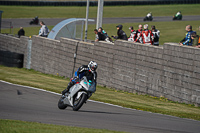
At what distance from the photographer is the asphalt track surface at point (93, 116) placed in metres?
8.63

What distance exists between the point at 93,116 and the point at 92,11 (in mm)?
40813

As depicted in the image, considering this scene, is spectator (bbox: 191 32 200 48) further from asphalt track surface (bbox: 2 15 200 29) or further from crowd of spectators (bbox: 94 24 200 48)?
asphalt track surface (bbox: 2 15 200 29)

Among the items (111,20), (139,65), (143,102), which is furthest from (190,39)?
(111,20)

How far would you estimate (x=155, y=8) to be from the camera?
4966cm

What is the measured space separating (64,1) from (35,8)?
4296mm

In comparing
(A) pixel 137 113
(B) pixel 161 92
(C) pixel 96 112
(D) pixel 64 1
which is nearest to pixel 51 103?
(C) pixel 96 112

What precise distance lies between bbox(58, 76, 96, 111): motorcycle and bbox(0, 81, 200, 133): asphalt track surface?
0.64 feet

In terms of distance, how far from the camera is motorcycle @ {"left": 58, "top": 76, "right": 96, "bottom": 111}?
33.1 feet

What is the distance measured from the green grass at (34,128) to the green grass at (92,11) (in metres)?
38.5

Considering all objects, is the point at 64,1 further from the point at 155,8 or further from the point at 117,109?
the point at 117,109

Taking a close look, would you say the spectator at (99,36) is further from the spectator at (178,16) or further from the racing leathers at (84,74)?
the spectator at (178,16)

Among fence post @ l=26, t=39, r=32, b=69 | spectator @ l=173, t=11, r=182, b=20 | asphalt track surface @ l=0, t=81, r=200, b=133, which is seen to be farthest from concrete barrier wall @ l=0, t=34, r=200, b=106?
spectator @ l=173, t=11, r=182, b=20

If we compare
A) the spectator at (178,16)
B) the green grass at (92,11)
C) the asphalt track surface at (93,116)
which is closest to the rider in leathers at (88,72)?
the asphalt track surface at (93,116)

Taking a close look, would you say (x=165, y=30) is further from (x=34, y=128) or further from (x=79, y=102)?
(x=34, y=128)
